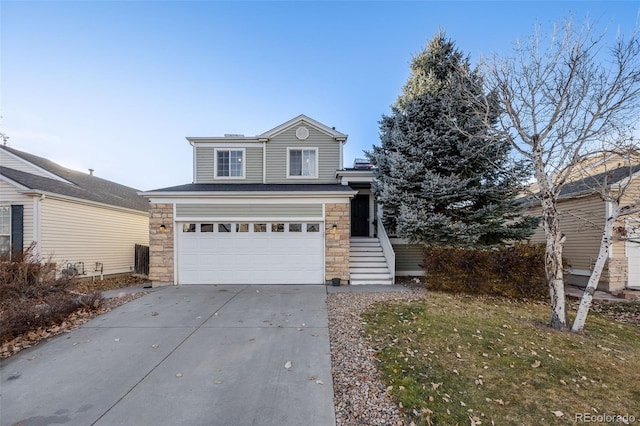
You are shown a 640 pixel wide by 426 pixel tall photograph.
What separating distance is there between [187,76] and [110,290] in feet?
28.2

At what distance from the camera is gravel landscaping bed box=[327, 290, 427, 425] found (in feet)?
9.09

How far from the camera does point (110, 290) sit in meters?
9.00

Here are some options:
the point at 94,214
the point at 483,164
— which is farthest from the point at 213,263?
the point at 483,164

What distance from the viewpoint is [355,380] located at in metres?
3.41

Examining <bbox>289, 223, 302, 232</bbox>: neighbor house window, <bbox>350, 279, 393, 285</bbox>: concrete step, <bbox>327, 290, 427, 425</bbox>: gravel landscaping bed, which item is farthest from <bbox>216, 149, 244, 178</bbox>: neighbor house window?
<bbox>327, 290, 427, 425</bbox>: gravel landscaping bed

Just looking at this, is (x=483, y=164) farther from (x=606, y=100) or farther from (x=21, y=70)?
(x=21, y=70)

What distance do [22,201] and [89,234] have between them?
7.64ft

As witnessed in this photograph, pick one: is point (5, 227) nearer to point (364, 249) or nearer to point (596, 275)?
point (364, 249)

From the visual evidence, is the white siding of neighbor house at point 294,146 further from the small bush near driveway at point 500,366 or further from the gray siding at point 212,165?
the small bush near driveway at point 500,366

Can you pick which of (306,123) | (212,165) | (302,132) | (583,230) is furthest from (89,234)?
(583,230)

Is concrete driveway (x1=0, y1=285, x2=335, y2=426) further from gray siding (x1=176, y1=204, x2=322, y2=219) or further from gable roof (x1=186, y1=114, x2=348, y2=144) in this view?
gable roof (x1=186, y1=114, x2=348, y2=144)

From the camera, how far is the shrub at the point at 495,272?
7512mm

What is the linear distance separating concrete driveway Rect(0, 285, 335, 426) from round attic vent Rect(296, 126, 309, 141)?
7.93 meters

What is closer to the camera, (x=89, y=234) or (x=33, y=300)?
(x=33, y=300)
